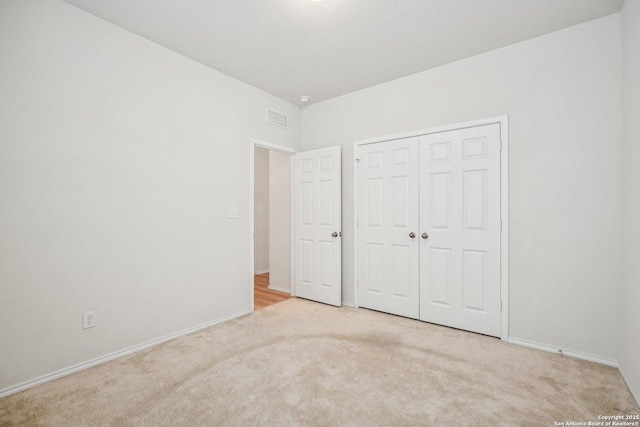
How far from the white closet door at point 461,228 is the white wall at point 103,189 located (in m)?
2.19

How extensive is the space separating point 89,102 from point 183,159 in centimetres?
83

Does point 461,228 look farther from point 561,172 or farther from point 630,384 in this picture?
point 630,384

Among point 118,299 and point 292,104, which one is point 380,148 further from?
point 118,299

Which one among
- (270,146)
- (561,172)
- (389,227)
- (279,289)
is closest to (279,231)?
(279,289)

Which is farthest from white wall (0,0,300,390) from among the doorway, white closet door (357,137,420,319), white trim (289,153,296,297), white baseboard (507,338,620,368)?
white baseboard (507,338,620,368)

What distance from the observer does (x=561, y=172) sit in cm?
247

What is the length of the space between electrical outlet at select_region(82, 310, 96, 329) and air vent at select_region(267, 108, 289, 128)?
2.71 meters

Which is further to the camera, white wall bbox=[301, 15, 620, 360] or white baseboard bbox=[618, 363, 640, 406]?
white wall bbox=[301, 15, 620, 360]

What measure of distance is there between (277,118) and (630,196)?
3494 mm

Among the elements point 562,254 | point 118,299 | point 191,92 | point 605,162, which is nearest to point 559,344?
point 562,254

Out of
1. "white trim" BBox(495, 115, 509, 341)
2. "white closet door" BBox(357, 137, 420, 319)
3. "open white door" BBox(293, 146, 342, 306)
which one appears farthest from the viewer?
"open white door" BBox(293, 146, 342, 306)

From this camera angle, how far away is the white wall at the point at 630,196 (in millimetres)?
1919

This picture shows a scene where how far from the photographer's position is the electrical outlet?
2.26 metres

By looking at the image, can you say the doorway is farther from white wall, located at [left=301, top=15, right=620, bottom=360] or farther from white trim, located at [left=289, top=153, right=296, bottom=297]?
white wall, located at [left=301, top=15, right=620, bottom=360]
